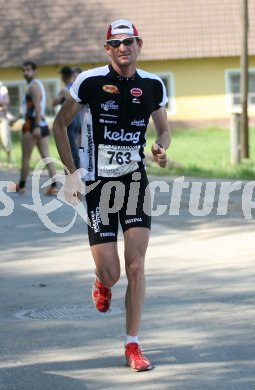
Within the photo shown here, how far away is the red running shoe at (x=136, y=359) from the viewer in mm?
6875

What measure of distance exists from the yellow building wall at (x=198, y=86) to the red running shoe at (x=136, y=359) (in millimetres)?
42522

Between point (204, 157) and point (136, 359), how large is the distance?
22.0m

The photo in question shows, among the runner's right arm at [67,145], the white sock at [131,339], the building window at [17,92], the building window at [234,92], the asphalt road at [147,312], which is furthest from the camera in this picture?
the building window at [234,92]

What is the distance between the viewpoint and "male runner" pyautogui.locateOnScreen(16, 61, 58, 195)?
16.7 metres

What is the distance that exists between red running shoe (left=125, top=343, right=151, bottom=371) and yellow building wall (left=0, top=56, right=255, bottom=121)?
140ft

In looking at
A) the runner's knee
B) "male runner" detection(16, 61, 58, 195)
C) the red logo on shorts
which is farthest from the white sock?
"male runner" detection(16, 61, 58, 195)

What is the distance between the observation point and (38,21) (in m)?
49.3

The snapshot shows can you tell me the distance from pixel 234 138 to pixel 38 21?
25.1 metres

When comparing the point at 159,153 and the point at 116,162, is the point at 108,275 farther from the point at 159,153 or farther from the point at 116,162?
the point at 159,153

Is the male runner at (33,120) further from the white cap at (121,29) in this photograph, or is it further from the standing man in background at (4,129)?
the white cap at (121,29)

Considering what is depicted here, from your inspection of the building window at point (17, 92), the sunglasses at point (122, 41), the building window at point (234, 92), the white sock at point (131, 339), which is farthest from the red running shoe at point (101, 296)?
the building window at point (234, 92)

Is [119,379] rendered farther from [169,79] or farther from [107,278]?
[169,79]

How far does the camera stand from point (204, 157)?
1131 inches

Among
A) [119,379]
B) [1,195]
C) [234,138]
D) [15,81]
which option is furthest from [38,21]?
[119,379]
